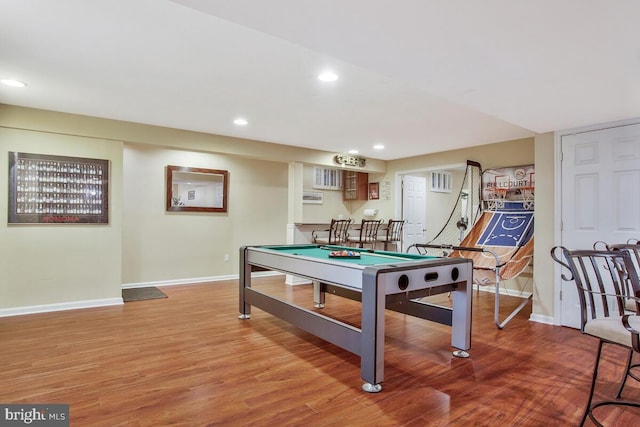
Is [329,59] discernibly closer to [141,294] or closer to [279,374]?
[279,374]

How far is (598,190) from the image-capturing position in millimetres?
3717

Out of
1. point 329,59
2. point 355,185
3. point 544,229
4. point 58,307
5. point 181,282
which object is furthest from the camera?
point 355,185

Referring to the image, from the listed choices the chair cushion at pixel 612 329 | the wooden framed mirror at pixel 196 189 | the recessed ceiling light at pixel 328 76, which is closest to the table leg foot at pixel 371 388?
the chair cushion at pixel 612 329

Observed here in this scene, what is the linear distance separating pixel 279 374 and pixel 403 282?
1121mm

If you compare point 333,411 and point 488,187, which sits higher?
point 488,187

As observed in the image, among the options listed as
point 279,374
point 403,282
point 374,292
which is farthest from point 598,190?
point 279,374

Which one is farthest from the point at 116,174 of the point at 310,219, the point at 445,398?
the point at 445,398

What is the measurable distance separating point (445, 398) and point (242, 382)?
135cm

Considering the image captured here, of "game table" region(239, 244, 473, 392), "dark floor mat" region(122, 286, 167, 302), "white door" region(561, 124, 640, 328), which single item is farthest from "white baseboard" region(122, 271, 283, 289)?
"white door" region(561, 124, 640, 328)

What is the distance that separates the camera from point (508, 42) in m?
2.04

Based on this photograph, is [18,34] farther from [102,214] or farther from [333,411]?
[333,411]

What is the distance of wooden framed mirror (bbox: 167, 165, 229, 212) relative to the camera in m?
6.08

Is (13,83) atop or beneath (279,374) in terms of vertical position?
atop

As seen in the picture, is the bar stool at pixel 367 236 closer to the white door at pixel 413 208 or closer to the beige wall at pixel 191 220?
the white door at pixel 413 208
